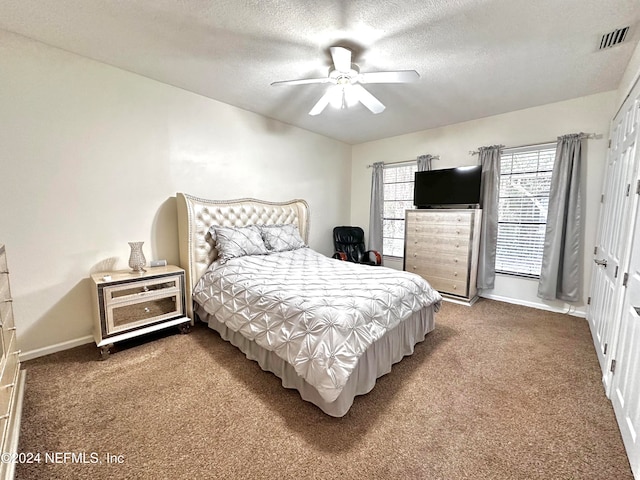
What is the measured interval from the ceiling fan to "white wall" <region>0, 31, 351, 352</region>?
147 centimetres

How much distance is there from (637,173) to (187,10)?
10.7 ft

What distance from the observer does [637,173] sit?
1.77 metres

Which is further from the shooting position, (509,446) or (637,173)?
(637,173)

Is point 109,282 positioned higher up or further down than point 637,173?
further down

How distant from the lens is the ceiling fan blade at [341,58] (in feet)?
6.51

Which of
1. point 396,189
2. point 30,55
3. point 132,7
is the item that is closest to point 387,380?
point 132,7

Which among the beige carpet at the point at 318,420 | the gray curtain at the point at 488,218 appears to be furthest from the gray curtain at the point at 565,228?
the beige carpet at the point at 318,420

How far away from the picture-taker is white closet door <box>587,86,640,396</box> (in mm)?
1926

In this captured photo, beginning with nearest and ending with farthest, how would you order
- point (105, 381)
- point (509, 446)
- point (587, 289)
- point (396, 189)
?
point (509, 446) → point (105, 381) → point (587, 289) → point (396, 189)

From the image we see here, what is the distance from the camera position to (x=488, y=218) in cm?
384

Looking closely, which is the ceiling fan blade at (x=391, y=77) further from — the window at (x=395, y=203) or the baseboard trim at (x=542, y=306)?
the baseboard trim at (x=542, y=306)

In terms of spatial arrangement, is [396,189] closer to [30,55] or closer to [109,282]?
[109,282]

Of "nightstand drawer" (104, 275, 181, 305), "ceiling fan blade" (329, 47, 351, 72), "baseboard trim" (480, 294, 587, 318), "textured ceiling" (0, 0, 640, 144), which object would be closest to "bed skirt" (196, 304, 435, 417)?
"nightstand drawer" (104, 275, 181, 305)

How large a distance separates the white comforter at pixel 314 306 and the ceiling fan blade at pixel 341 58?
1817 mm
